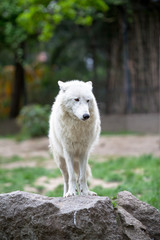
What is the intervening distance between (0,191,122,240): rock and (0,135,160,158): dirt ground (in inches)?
234

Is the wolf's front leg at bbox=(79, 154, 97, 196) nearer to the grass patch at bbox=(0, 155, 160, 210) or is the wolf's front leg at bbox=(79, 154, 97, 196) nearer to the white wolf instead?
the white wolf

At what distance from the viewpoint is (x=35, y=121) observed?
41.1 ft

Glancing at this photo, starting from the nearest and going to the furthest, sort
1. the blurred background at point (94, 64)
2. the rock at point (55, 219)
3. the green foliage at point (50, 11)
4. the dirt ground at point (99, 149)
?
the rock at point (55, 219)
the dirt ground at point (99, 149)
the green foliage at point (50, 11)
the blurred background at point (94, 64)

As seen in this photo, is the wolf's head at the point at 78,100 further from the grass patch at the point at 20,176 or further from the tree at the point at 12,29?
the tree at the point at 12,29

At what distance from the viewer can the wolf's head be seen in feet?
11.4

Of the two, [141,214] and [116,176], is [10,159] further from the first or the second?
[141,214]

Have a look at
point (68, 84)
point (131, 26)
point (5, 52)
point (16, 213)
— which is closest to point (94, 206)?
point (16, 213)

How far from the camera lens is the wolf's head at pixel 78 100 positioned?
3.46m

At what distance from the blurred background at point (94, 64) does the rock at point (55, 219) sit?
6.16 m

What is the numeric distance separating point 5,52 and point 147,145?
1247 cm

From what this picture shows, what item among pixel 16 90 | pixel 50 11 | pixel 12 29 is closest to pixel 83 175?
pixel 50 11

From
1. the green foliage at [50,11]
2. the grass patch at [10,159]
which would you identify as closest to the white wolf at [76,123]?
the grass patch at [10,159]

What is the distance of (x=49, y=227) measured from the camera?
3.02 metres

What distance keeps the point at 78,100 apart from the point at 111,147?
21.6ft
